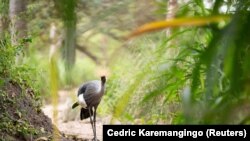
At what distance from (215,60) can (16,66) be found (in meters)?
4.18

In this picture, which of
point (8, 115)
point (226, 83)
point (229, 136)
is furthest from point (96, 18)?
point (8, 115)

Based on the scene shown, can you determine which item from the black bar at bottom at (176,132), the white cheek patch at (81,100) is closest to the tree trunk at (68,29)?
the black bar at bottom at (176,132)

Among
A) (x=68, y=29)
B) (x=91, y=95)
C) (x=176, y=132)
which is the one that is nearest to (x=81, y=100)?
(x=91, y=95)

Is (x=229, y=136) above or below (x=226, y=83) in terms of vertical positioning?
below

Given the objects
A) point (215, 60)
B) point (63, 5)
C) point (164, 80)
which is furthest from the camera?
point (164, 80)

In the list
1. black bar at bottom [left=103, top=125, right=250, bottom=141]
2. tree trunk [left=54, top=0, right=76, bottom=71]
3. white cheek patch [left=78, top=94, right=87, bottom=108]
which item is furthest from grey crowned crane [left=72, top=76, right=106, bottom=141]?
tree trunk [left=54, top=0, right=76, bottom=71]

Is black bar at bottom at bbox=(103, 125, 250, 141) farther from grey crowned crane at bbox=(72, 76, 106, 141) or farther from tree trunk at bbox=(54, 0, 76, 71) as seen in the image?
grey crowned crane at bbox=(72, 76, 106, 141)

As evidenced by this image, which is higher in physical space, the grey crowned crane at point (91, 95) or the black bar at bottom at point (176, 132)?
the black bar at bottom at point (176, 132)

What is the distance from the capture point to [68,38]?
1363 millimetres

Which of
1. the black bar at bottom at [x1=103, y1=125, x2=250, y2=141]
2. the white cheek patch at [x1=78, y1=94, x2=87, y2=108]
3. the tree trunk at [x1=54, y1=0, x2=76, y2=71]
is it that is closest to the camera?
the tree trunk at [x1=54, y1=0, x2=76, y2=71]

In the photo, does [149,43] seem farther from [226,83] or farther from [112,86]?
[226,83]

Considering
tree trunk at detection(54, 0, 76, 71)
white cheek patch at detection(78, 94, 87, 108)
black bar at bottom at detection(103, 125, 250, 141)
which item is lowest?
white cheek patch at detection(78, 94, 87, 108)

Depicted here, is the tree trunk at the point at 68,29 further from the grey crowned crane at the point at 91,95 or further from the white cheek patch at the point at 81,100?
the white cheek patch at the point at 81,100

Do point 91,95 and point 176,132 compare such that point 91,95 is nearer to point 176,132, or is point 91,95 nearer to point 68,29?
point 176,132
